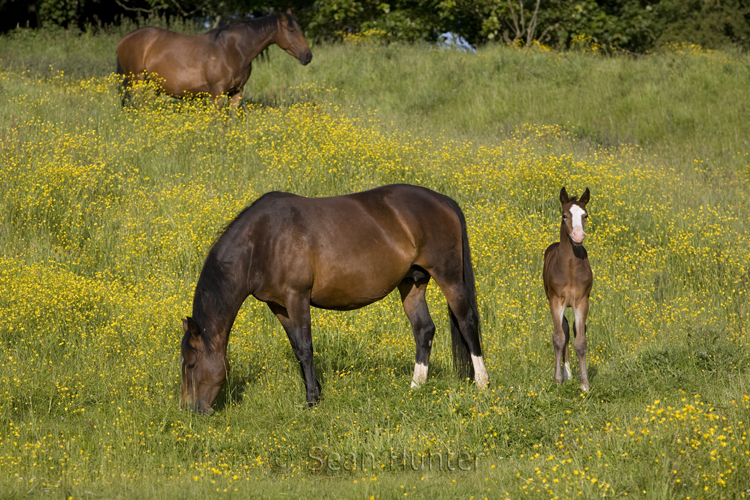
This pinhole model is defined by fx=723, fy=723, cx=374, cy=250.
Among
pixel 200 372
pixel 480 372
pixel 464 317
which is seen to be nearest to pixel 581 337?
pixel 480 372

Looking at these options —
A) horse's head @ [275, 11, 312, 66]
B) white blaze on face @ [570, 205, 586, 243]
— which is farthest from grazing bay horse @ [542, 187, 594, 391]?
horse's head @ [275, 11, 312, 66]

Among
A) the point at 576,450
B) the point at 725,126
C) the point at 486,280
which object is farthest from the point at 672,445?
the point at 725,126

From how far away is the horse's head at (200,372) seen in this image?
6.20 m

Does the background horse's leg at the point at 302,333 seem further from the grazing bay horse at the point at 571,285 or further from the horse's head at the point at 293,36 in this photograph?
the horse's head at the point at 293,36

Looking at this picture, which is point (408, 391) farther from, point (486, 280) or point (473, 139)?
point (473, 139)

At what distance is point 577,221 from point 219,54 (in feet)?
29.4

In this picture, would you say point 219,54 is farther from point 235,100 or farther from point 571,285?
point 571,285

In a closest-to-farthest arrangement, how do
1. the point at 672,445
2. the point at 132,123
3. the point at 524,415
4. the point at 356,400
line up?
the point at 672,445 < the point at 524,415 < the point at 356,400 < the point at 132,123

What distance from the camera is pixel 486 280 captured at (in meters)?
9.71

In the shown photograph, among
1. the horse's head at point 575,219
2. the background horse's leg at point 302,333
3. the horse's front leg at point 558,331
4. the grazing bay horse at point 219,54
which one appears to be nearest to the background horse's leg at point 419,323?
the background horse's leg at point 302,333

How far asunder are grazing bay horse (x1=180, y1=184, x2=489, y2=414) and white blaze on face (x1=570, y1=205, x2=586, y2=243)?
130 centimetres

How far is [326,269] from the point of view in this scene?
657 cm

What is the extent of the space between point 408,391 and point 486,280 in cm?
327

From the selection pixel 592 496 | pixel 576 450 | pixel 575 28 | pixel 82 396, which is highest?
pixel 575 28
